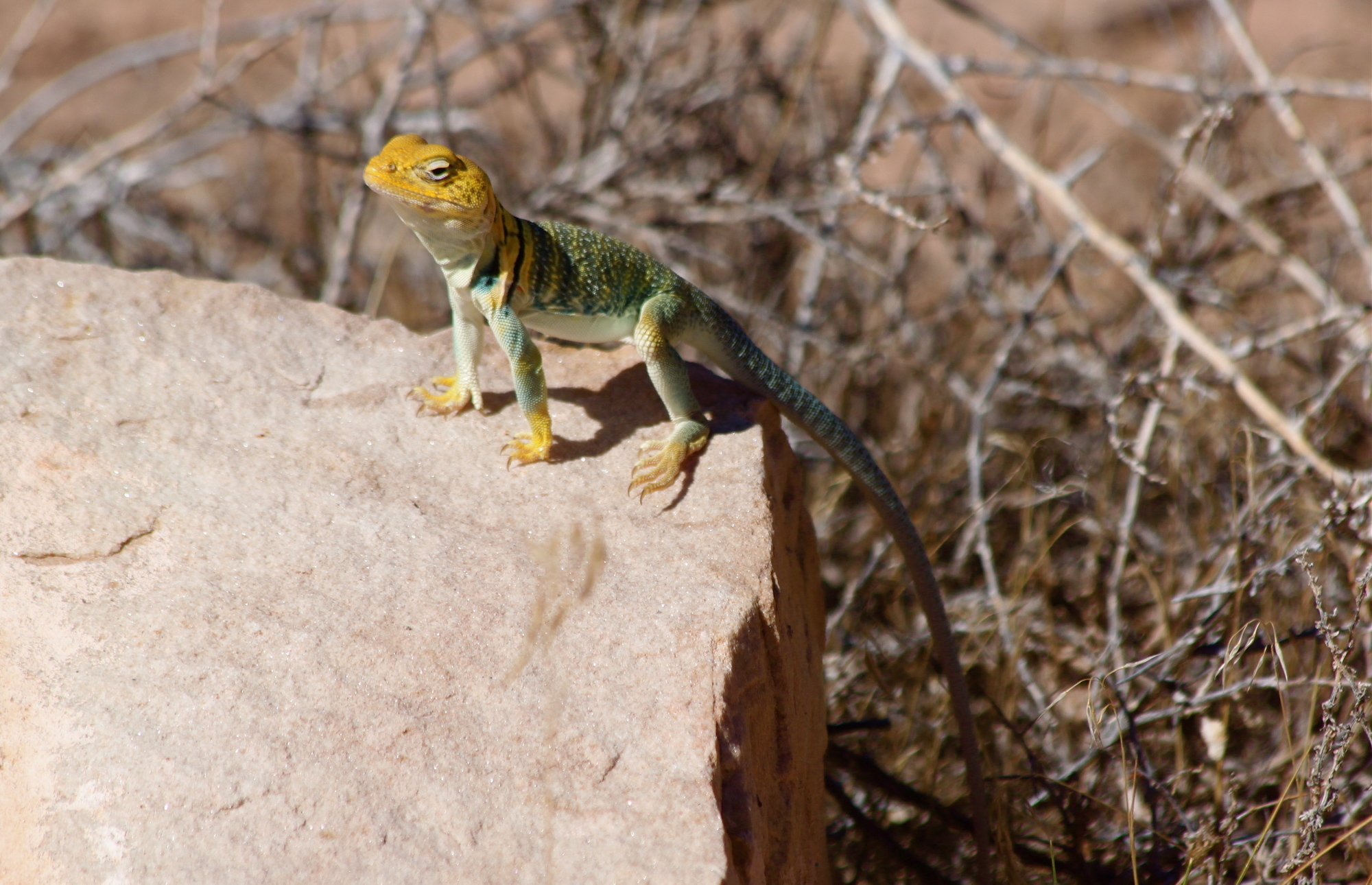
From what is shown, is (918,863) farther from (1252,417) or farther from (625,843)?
(1252,417)

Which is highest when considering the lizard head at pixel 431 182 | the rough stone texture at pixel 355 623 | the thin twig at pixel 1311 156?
the thin twig at pixel 1311 156

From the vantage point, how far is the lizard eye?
8.55ft

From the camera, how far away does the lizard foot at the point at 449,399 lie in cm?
275

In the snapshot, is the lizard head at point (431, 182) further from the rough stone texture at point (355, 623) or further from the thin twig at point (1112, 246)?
the thin twig at point (1112, 246)

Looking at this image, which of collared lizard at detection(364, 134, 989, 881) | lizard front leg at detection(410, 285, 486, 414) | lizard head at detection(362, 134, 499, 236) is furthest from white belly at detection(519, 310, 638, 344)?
lizard head at detection(362, 134, 499, 236)

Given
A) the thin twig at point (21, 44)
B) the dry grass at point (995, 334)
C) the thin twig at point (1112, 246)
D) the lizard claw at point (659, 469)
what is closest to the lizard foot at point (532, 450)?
the lizard claw at point (659, 469)

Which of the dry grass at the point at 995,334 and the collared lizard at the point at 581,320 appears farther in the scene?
the dry grass at the point at 995,334

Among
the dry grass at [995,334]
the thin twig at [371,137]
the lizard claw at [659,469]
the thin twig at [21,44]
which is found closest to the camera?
the lizard claw at [659,469]

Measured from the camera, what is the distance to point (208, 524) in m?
2.30

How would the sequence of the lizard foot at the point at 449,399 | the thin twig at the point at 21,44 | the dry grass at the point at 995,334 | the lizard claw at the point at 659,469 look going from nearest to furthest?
the lizard claw at the point at 659,469
the lizard foot at the point at 449,399
the dry grass at the point at 995,334
the thin twig at the point at 21,44

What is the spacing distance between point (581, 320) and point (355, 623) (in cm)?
102

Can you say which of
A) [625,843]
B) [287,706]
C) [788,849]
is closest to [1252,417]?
[788,849]

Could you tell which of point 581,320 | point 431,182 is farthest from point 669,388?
point 431,182

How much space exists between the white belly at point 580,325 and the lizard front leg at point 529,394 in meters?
0.17
